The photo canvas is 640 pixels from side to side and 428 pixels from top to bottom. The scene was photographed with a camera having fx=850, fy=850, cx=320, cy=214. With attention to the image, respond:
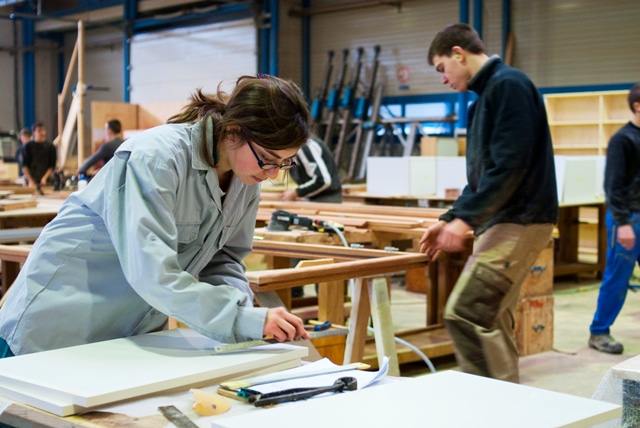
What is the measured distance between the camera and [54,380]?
1667 millimetres

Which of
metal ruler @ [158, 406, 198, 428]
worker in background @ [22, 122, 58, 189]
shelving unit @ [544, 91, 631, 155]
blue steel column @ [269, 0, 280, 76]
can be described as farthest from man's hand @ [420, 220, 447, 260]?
blue steel column @ [269, 0, 280, 76]

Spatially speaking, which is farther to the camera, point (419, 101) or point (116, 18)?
point (116, 18)

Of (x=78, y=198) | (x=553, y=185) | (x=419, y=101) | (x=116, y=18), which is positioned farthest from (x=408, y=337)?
(x=116, y=18)

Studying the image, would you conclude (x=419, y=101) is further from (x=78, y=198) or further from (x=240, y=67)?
(x=78, y=198)

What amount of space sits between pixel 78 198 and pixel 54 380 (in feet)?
1.63

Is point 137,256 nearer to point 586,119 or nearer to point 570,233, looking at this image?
point 570,233

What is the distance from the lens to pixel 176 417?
1.56 metres

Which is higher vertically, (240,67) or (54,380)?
(240,67)

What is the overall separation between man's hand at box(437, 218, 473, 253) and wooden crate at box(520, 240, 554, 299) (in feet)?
6.31

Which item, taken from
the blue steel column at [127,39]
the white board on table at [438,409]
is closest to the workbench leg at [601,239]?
the white board on table at [438,409]

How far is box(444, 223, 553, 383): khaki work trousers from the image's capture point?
3.21 m

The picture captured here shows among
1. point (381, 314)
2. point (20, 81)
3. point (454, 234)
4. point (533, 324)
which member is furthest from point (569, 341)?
point (20, 81)

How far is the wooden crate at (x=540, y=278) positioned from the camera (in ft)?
16.5

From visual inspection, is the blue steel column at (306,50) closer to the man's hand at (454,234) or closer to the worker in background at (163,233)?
the man's hand at (454,234)
